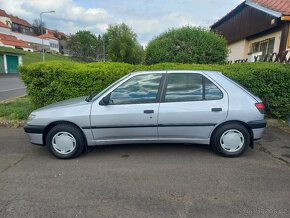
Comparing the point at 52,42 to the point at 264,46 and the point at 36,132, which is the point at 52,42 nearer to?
the point at 264,46

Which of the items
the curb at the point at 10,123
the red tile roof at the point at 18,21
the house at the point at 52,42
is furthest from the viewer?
the house at the point at 52,42

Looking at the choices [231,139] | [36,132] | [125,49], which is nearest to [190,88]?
[231,139]

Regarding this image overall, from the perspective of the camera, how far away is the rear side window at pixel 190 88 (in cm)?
345

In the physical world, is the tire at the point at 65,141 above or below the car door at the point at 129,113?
below

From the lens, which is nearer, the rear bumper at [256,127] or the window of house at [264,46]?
the rear bumper at [256,127]

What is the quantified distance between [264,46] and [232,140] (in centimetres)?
1111

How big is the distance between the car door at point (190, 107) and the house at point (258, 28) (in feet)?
14.6

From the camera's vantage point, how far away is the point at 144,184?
275 cm

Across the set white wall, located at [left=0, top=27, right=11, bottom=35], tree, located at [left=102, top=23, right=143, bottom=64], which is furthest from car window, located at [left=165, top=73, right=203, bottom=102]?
white wall, located at [left=0, top=27, right=11, bottom=35]

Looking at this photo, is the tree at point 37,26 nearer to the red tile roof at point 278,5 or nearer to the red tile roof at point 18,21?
the red tile roof at point 18,21

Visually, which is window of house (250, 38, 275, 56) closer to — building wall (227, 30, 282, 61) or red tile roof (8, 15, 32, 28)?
building wall (227, 30, 282, 61)

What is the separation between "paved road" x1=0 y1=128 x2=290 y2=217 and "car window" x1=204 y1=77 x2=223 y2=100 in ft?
3.49

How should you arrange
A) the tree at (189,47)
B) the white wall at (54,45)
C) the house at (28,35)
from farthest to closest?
the white wall at (54,45) → the house at (28,35) → the tree at (189,47)

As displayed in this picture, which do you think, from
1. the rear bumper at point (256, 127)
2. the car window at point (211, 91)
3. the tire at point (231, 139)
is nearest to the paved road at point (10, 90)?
the car window at point (211, 91)
